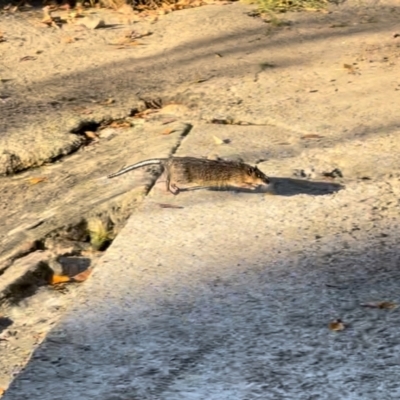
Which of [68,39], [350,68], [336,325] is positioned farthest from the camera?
[68,39]

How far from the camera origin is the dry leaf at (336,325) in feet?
10.4

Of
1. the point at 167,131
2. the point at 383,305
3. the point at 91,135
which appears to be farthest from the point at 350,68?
the point at 383,305

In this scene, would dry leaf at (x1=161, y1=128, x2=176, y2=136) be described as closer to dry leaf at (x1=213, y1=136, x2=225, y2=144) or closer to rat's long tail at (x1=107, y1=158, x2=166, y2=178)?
dry leaf at (x1=213, y1=136, x2=225, y2=144)

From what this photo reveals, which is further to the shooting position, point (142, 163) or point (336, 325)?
point (142, 163)

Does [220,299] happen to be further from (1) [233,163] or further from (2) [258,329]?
(1) [233,163]

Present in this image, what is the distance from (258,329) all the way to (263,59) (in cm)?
380

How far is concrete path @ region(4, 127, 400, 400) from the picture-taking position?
2.93 m

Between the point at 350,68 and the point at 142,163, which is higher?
the point at 142,163

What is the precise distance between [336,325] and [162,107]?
3.13 metres

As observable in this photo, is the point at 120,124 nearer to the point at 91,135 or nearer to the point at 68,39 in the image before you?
the point at 91,135

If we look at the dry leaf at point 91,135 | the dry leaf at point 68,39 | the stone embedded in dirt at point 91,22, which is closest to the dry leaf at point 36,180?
the dry leaf at point 91,135

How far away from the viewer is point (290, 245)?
385 centimetres

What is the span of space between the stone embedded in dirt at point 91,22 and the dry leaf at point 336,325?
5137 mm

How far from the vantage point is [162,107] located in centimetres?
611
